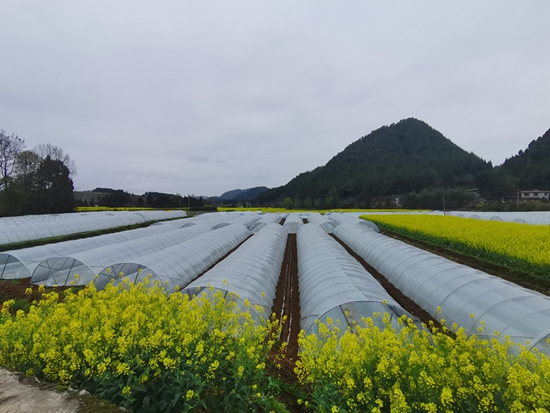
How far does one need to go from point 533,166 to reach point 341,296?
3576 inches

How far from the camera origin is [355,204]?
72.8 metres

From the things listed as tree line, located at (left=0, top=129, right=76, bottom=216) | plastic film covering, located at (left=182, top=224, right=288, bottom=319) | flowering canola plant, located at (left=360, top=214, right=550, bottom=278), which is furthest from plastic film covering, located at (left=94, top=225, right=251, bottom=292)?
tree line, located at (left=0, top=129, right=76, bottom=216)

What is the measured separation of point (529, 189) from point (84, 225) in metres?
90.4

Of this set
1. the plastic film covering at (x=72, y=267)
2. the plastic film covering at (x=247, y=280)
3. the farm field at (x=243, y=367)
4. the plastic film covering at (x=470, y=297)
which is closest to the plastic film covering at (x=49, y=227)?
the plastic film covering at (x=72, y=267)

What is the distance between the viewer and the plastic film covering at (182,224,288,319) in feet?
24.6

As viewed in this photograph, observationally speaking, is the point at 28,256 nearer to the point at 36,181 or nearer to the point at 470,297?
the point at 470,297

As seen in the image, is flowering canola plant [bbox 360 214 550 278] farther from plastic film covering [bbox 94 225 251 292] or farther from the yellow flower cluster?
plastic film covering [bbox 94 225 251 292]

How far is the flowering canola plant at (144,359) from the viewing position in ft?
9.75

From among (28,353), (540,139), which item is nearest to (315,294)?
(28,353)

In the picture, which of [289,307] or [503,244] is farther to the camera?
[503,244]

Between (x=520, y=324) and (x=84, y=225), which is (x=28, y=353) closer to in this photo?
(x=520, y=324)

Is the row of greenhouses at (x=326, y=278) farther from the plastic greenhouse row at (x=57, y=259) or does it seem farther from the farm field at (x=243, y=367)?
the farm field at (x=243, y=367)

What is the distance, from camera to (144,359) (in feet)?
10.9

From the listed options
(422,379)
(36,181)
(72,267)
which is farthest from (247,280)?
(36,181)
